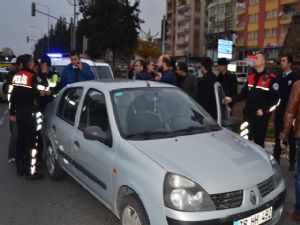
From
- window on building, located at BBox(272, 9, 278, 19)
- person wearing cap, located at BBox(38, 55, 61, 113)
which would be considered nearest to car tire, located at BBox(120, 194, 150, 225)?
person wearing cap, located at BBox(38, 55, 61, 113)

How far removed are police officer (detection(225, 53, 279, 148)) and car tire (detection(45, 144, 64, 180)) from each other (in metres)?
3.07

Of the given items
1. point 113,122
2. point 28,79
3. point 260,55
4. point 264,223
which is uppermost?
point 260,55

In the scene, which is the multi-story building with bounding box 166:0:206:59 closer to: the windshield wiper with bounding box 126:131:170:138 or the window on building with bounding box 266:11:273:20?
the window on building with bounding box 266:11:273:20

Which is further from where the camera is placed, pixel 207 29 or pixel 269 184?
pixel 207 29

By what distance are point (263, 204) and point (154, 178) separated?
38.6 inches

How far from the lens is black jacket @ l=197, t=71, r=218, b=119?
6.03 m

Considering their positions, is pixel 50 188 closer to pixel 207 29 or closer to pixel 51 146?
pixel 51 146

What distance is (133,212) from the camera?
3.44 meters

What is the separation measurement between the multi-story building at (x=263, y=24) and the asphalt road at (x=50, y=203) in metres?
52.9

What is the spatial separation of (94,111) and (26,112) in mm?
1676

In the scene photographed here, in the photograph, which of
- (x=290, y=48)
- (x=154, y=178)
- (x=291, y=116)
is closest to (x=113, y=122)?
(x=154, y=178)

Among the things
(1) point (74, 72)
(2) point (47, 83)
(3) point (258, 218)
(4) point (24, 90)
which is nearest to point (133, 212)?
(3) point (258, 218)

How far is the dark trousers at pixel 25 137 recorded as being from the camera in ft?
18.6

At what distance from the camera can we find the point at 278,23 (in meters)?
59.1
